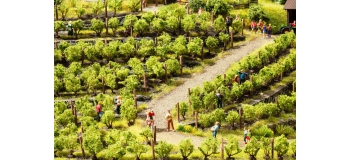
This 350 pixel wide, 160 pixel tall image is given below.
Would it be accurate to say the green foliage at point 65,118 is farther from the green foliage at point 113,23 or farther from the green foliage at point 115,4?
the green foliage at point 115,4

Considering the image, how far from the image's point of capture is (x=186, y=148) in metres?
47.6

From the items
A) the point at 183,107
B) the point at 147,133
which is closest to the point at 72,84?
the point at 183,107

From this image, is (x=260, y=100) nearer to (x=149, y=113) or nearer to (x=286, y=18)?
(x=149, y=113)

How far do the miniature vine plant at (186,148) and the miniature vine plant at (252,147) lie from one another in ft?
10.0

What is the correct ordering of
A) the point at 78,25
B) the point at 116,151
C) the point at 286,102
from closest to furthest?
the point at 116,151 → the point at 286,102 → the point at 78,25

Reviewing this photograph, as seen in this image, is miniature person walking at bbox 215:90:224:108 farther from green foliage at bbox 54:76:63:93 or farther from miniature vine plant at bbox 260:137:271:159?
green foliage at bbox 54:76:63:93

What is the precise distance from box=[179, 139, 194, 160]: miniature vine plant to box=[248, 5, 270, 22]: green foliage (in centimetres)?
2328

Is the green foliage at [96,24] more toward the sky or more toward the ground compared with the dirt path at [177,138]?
more toward the sky

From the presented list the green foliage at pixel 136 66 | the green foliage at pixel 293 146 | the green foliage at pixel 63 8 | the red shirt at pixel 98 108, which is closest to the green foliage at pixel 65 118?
the red shirt at pixel 98 108

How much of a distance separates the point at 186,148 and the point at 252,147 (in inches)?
144

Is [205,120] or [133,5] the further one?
[133,5]

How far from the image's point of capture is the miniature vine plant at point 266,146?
48.1 m

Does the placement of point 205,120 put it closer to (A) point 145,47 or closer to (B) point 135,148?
(B) point 135,148

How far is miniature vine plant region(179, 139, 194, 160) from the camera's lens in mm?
47469
